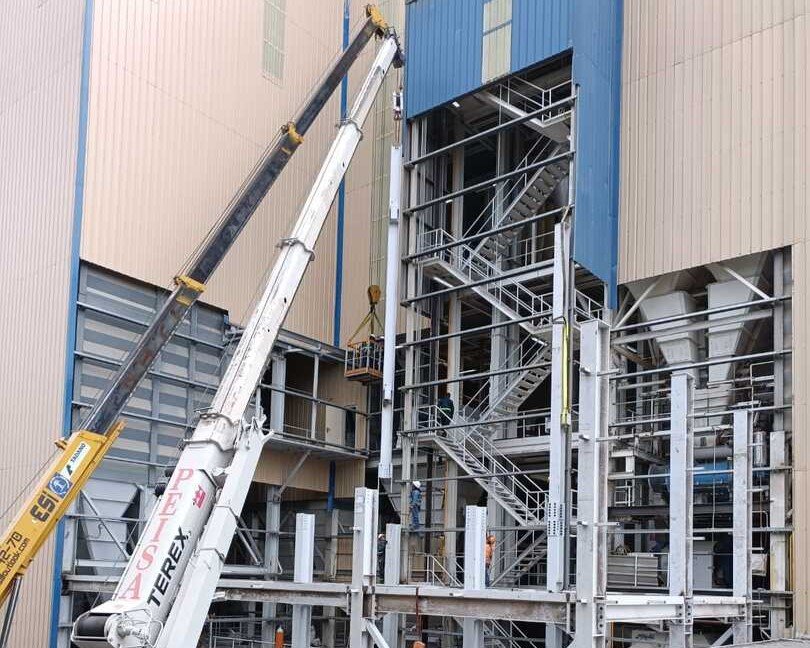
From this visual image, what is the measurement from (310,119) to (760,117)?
12227 mm

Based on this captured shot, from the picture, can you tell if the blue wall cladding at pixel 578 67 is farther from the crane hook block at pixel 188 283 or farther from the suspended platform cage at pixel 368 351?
the crane hook block at pixel 188 283

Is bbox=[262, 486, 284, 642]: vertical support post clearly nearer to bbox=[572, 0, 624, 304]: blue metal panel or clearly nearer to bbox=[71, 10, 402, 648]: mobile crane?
bbox=[572, 0, 624, 304]: blue metal panel

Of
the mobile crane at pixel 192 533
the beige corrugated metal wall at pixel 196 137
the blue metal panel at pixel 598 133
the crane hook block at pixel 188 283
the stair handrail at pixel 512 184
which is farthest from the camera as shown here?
the stair handrail at pixel 512 184

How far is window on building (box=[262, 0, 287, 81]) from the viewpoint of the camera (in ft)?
111

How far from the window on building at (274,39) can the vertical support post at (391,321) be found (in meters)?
5.41

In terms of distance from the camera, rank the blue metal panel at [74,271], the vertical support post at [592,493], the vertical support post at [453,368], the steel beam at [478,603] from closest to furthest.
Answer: the vertical support post at [592,493], the steel beam at [478,603], the blue metal panel at [74,271], the vertical support post at [453,368]

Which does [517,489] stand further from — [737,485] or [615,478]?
[737,485]

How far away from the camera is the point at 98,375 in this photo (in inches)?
1081

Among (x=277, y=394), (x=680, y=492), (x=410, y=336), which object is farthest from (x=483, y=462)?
(x=680, y=492)

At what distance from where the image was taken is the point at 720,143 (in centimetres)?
2772

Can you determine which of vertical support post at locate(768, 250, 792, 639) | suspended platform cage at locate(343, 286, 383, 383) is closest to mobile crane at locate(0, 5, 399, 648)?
suspended platform cage at locate(343, 286, 383, 383)

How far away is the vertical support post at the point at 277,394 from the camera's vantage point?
107 feet

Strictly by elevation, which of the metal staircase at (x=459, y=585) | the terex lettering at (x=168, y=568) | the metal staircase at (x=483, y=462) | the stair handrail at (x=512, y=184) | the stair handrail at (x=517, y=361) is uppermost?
the stair handrail at (x=512, y=184)

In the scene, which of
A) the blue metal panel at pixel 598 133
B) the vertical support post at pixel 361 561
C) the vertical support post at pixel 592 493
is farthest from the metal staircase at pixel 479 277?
the vertical support post at pixel 592 493
